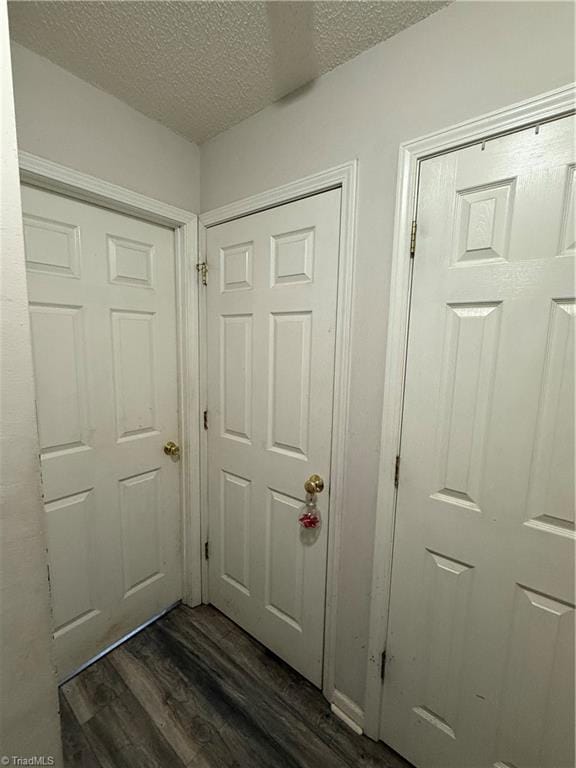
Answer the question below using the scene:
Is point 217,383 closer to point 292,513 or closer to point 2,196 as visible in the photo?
point 292,513

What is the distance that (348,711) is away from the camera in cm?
120

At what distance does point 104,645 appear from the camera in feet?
4.77

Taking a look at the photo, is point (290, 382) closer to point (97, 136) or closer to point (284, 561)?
point (284, 561)

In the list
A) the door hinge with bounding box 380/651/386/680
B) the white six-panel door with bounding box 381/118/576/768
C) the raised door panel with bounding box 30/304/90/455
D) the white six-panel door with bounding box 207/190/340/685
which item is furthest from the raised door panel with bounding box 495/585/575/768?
the raised door panel with bounding box 30/304/90/455

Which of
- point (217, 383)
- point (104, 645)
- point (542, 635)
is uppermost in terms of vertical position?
point (217, 383)

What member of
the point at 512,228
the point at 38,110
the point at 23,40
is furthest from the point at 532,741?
the point at 23,40

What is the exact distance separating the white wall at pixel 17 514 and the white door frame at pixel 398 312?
918 millimetres

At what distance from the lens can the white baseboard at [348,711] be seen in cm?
117

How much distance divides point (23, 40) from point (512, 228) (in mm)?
1600

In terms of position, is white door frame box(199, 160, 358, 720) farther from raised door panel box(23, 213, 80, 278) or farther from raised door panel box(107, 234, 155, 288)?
raised door panel box(23, 213, 80, 278)

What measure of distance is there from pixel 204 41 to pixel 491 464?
1554 millimetres

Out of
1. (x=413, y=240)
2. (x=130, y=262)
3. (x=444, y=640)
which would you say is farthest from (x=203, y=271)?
(x=444, y=640)

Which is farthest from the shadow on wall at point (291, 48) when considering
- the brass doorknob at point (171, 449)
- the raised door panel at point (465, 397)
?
the brass doorknob at point (171, 449)

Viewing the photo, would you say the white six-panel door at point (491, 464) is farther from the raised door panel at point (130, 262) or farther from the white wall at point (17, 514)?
the raised door panel at point (130, 262)
